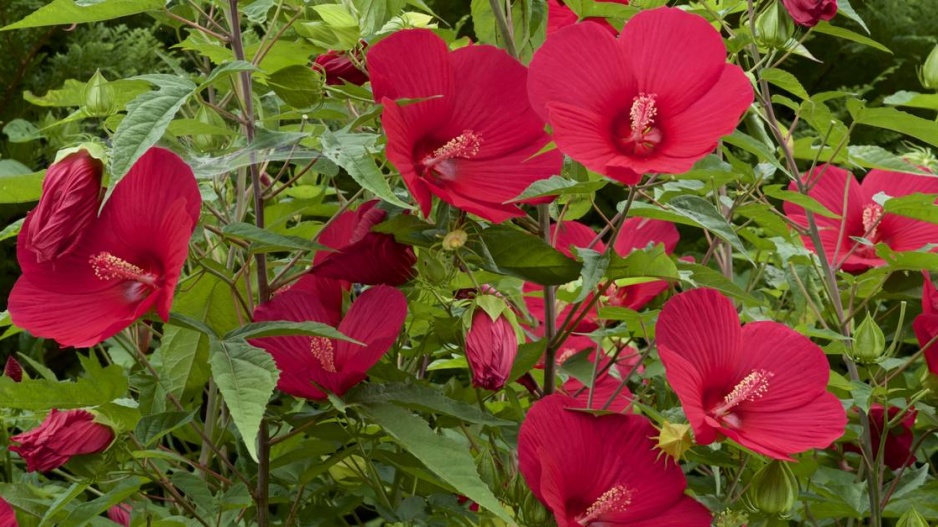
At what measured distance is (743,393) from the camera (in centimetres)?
75

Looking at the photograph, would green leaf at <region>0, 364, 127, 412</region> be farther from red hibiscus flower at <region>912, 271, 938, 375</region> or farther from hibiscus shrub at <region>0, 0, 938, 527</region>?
red hibiscus flower at <region>912, 271, 938, 375</region>

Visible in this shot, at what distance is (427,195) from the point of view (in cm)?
70

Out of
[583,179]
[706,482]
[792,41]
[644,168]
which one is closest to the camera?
[644,168]

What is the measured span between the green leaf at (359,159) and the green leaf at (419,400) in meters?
Result: 0.15

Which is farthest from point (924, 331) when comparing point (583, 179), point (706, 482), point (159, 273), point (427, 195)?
point (159, 273)

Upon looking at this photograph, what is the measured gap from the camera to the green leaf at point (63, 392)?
72cm

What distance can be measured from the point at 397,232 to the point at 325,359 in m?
0.11

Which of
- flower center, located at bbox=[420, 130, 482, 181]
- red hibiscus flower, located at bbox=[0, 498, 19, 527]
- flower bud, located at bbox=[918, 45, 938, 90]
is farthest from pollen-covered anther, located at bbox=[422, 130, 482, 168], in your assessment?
flower bud, located at bbox=[918, 45, 938, 90]

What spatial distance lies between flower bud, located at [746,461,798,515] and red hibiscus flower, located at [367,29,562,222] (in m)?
0.26

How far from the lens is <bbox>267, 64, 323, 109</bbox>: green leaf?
698 mm

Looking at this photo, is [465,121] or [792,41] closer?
[465,121]

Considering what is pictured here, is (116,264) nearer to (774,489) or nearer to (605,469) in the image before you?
(605,469)

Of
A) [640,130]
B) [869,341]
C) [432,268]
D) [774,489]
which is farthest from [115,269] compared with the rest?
[869,341]

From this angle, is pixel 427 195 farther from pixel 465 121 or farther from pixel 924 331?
pixel 924 331
